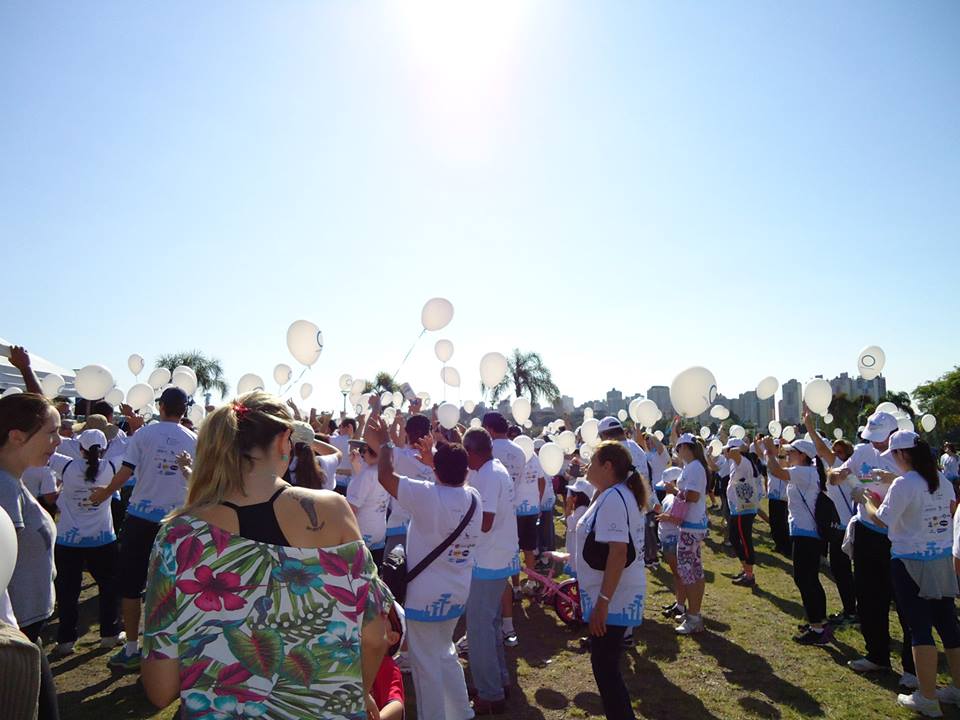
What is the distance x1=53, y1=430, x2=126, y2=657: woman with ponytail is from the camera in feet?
18.2

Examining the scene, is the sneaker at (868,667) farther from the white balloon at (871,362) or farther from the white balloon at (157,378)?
the white balloon at (157,378)

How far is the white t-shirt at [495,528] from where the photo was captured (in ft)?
15.1

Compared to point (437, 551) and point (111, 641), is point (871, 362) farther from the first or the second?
point (111, 641)

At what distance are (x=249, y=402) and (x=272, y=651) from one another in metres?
0.78

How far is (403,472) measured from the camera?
5.45 m

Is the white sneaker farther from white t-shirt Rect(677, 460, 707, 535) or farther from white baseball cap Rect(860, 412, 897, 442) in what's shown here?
white t-shirt Rect(677, 460, 707, 535)

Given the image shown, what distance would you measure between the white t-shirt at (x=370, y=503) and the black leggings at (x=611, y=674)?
7.82 feet

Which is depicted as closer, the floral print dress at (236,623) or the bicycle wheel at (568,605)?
the floral print dress at (236,623)

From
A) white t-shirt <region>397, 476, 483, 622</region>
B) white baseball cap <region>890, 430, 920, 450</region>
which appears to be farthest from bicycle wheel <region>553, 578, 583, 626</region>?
white baseball cap <region>890, 430, 920, 450</region>

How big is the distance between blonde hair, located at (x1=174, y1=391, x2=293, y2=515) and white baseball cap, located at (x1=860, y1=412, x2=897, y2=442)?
18.2ft

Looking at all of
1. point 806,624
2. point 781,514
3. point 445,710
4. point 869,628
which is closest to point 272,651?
point 445,710

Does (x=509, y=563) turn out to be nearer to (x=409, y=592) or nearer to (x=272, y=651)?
(x=409, y=592)

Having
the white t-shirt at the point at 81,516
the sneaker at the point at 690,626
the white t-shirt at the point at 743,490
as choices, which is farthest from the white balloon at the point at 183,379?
the white t-shirt at the point at 743,490

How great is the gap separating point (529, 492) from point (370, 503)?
2491 millimetres
